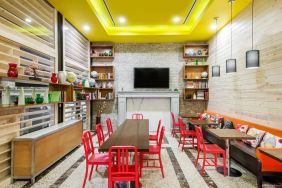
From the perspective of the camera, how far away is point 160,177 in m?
3.28

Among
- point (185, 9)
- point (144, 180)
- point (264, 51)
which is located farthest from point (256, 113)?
point (185, 9)

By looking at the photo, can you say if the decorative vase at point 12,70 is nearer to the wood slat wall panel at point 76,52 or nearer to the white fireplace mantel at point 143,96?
the wood slat wall panel at point 76,52

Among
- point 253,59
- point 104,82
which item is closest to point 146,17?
point 104,82

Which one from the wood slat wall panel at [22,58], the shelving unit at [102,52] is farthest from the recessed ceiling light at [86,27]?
the wood slat wall panel at [22,58]

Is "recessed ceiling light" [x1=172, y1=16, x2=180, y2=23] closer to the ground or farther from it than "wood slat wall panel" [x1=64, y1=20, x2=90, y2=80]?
farther from it

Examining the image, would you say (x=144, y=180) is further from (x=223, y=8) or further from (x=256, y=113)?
(x=223, y=8)

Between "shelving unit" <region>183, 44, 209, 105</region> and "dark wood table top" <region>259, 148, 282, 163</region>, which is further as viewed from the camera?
"shelving unit" <region>183, 44, 209, 105</region>

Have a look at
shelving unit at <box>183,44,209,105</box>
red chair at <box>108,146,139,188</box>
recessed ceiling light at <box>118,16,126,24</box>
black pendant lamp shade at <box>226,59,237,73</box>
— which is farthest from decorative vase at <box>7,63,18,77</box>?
shelving unit at <box>183,44,209,105</box>

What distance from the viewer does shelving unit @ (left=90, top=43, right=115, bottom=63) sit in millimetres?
7391

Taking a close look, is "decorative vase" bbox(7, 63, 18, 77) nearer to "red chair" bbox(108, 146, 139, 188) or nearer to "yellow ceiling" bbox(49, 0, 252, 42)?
"red chair" bbox(108, 146, 139, 188)

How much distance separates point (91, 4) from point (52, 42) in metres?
1.25

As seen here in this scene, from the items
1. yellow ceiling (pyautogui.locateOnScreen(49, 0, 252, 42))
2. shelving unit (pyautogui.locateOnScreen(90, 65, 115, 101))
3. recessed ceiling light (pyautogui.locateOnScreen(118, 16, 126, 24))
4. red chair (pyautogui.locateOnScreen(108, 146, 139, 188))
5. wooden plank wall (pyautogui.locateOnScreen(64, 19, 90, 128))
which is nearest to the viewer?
red chair (pyautogui.locateOnScreen(108, 146, 139, 188))

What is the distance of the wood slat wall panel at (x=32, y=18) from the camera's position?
3110mm

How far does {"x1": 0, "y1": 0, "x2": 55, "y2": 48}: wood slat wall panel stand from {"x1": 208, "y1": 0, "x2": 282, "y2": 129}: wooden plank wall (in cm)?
448
